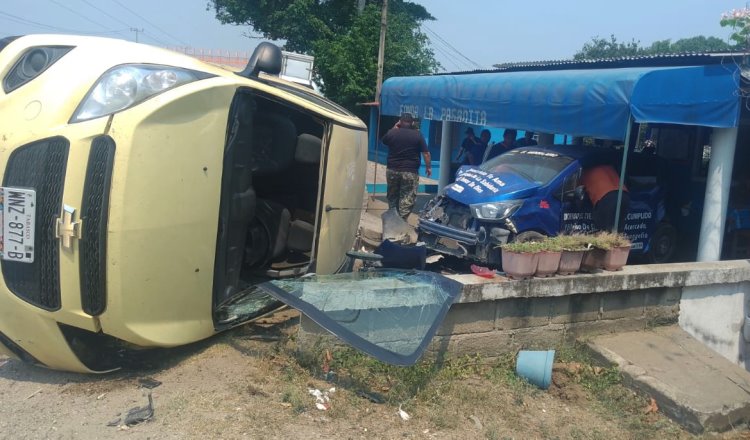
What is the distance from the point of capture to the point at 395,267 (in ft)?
17.8

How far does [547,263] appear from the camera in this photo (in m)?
5.00

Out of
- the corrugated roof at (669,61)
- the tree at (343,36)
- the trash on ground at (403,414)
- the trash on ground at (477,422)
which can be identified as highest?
the tree at (343,36)

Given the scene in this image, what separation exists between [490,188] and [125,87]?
4347mm

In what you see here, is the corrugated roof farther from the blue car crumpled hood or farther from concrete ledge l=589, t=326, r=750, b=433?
concrete ledge l=589, t=326, r=750, b=433

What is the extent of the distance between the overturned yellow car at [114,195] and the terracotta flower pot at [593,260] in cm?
287

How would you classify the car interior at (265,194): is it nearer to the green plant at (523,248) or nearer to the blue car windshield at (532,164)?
the green plant at (523,248)

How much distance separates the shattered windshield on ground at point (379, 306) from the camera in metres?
3.93

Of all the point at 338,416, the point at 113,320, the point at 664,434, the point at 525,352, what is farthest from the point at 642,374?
the point at 113,320

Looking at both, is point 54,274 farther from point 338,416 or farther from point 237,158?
point 338,416

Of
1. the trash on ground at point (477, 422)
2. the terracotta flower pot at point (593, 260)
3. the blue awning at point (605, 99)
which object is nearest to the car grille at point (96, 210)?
the trash on ground at point (477, 422)

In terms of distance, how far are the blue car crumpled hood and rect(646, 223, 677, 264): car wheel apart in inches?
103

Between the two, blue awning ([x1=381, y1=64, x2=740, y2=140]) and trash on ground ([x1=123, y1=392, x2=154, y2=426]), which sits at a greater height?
blue awning ([x1=381, y1=64, x2=740, y2=140])

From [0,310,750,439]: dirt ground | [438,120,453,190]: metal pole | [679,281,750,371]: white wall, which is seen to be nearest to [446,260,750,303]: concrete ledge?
[679,281,750,371]: white wall

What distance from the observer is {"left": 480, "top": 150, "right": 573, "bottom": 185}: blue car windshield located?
288 inches
